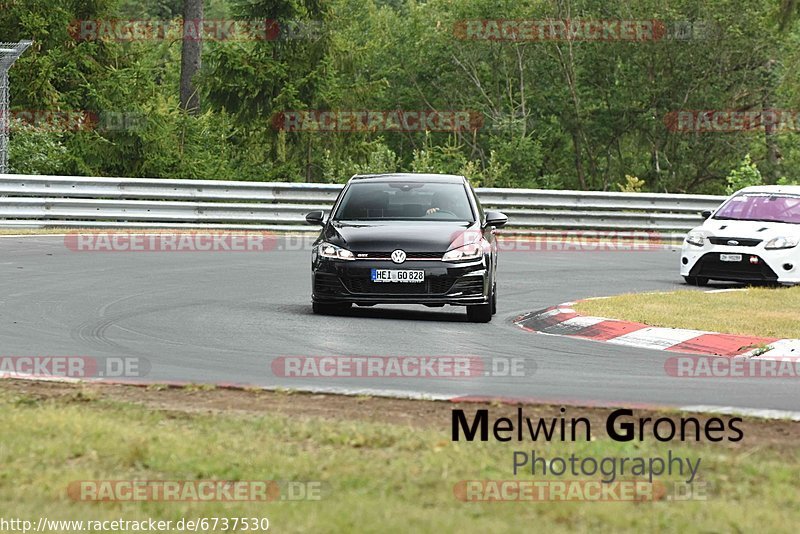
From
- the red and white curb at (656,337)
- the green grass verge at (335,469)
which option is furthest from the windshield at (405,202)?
the green grass verge at (335,469)

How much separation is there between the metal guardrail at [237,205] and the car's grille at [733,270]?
888 centimetres

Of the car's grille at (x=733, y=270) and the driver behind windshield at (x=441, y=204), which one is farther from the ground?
the driver behind windshield at (x=441, y=204)

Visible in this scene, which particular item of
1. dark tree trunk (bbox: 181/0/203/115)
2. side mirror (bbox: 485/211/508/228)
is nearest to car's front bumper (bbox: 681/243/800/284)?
side mirror (bbox: 485/211/508/228)

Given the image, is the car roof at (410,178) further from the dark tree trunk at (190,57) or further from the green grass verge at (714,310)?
the dark tree trunk at (190,57)

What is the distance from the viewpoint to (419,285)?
48.5ft

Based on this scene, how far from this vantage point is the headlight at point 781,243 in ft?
65.3

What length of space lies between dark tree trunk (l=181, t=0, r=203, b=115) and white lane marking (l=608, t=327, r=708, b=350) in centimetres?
3038

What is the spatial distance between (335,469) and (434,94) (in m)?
52.7

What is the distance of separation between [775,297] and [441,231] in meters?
5.30

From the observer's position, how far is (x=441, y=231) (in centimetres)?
1515

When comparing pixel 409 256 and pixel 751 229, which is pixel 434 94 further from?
pixel 409 256

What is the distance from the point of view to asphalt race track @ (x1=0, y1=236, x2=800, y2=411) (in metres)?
10.4

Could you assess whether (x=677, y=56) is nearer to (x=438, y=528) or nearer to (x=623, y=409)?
(x=623, y=409)

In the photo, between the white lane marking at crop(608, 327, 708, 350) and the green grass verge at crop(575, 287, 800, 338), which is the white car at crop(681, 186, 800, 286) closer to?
the green grass verge at crop(575, 287, 800, 338)
